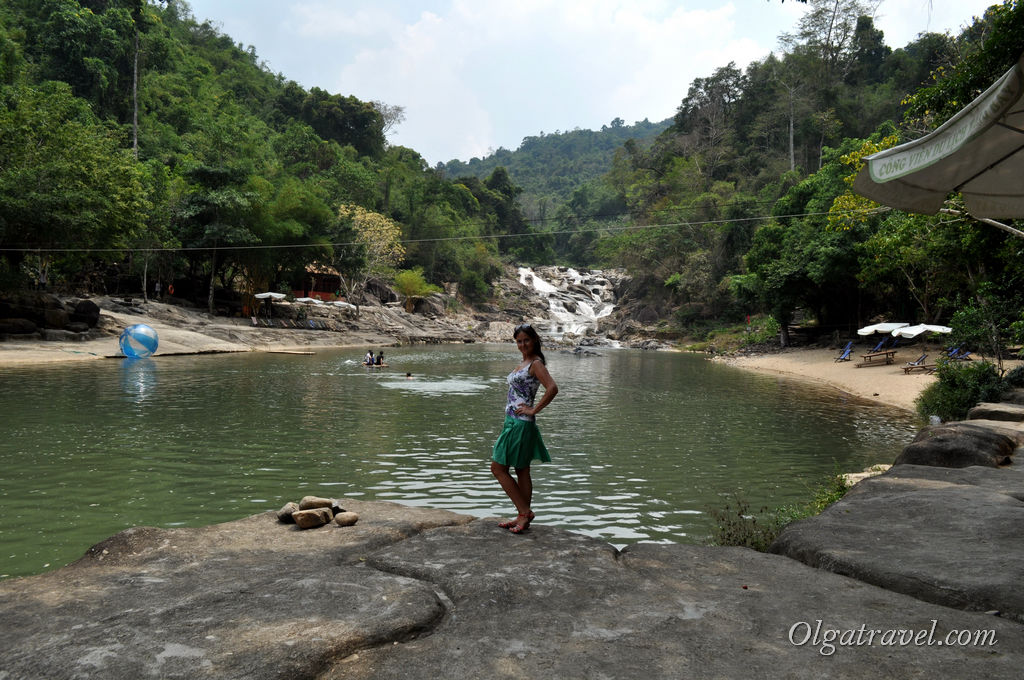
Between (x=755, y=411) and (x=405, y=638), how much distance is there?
15.1 metres

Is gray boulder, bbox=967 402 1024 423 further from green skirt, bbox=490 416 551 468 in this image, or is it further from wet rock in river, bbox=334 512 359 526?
wet rock in river, bbox=334 512 359 526

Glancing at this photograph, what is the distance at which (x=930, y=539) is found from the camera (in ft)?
14.2

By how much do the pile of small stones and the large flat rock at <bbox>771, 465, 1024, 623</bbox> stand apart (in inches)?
131

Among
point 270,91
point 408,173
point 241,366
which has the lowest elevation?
point 241,366

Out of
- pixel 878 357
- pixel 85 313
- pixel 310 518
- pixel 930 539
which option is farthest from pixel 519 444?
pixel 85 313

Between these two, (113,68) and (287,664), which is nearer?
(287,664)

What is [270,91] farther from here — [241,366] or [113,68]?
[241,366]

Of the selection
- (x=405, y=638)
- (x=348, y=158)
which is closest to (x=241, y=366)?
(x=405, y=638)

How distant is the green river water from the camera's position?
741 centimetres

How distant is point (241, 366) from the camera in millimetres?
26016

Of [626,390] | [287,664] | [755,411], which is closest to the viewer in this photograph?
[287,664]

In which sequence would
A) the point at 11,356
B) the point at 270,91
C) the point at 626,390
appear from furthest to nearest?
the point at 270,91
the point at 11,356
the point at 626,390

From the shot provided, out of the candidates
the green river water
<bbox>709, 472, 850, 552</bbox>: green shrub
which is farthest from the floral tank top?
the green river water

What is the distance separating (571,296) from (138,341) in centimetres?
5158
